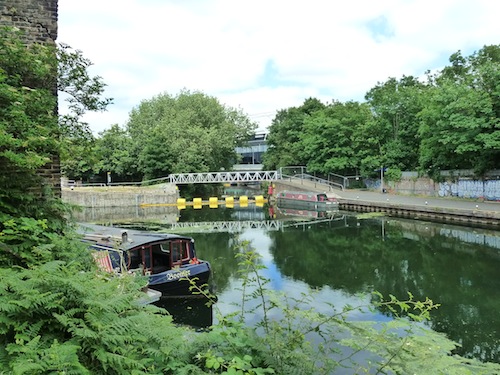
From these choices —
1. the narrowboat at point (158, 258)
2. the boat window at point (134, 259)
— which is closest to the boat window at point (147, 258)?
the narrowboat at point (158, 258)

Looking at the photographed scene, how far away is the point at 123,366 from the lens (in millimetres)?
2973

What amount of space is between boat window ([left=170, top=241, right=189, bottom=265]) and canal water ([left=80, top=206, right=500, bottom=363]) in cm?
129

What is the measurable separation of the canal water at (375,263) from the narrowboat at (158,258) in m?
0.74

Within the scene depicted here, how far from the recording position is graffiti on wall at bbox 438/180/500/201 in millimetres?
23875

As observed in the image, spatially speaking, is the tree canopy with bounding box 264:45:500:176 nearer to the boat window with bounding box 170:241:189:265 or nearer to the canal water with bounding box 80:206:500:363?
the canal water with bounding box 80:206:500:363

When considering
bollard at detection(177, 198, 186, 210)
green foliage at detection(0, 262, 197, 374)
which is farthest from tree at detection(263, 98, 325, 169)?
green foliage at detection(0, 262, 197, 374)

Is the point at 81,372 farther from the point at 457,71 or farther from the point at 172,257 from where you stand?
the point at 457,71

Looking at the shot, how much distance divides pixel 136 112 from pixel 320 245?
127 ft

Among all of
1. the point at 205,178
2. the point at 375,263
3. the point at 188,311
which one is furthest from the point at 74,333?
the point at 205,178

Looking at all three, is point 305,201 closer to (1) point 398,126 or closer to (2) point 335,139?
(2) point 335,139

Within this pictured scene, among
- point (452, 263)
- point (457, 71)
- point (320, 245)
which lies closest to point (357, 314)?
point (452, 263)

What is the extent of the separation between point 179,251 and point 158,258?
2.79 feet

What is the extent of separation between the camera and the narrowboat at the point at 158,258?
10148 mm

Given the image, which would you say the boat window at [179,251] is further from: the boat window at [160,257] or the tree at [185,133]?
the tree at [185,133]
